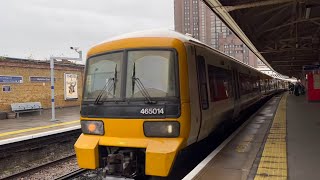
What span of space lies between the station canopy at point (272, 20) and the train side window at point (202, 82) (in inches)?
141

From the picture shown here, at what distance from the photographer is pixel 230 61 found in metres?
10.3

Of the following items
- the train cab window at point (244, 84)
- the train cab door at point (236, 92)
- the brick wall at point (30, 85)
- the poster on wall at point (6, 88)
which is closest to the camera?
the train cab door at point (236, 92)

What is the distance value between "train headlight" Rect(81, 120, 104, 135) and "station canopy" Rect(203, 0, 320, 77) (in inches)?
208

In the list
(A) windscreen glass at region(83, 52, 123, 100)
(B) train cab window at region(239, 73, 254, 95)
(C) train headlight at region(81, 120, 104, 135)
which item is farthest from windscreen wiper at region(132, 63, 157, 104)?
(B) train cab window at region(239, 73, 254, 95)

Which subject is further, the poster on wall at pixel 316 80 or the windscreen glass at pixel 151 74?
the poster on wall at pixel 316 80

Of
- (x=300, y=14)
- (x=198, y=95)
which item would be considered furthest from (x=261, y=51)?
(x=198, y=95)

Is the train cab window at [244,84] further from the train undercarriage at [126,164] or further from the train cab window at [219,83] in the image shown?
the train undercarriage at [126,164]

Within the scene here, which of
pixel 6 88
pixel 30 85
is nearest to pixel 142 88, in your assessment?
pixel 6 88

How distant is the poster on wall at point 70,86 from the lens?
2402cm

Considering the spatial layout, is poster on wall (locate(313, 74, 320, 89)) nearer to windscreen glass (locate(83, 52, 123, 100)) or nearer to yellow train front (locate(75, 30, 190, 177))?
yellow train front (locate(75, 30, 190, 177))

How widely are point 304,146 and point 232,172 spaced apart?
2917mm

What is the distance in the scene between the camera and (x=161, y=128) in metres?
5.80

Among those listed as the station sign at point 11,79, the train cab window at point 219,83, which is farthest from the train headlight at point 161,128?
the station sign at point 11,79

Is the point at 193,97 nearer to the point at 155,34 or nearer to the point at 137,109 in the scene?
the point at 137,109
